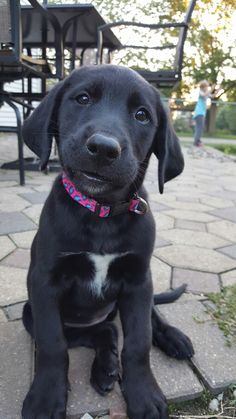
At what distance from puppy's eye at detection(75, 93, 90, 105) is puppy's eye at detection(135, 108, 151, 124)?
0.67ft

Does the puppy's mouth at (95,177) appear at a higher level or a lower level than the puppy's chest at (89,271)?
higher

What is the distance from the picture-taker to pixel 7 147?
7.23 m

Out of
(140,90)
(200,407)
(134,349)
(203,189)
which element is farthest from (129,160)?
(203,189)

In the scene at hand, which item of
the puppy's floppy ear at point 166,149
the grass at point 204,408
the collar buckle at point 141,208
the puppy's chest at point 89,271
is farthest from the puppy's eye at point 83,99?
the grass at point 204,408

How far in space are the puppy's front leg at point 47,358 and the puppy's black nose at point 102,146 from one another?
0.51m

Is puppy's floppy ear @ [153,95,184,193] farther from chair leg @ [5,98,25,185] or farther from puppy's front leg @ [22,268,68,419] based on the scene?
chair leg @ [5,98,25,185]

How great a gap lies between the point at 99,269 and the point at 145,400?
19.1 inches

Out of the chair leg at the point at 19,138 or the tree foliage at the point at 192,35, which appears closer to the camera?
the chair leg at the point at 19,138

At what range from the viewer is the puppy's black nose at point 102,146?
1.30 metres

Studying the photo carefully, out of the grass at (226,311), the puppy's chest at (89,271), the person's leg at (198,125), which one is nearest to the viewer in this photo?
the puppy's chest at (89,271)

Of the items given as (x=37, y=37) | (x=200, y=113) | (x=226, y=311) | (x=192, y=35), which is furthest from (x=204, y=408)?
(x=192, y=35)

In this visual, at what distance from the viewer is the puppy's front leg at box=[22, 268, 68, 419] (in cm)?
137

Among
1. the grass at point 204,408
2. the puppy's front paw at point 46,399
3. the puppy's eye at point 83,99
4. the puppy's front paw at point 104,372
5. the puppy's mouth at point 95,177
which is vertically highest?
the puppy's eye at point 83,99

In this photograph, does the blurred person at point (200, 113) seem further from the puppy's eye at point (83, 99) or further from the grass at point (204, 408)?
the grass at point (204, 408)
